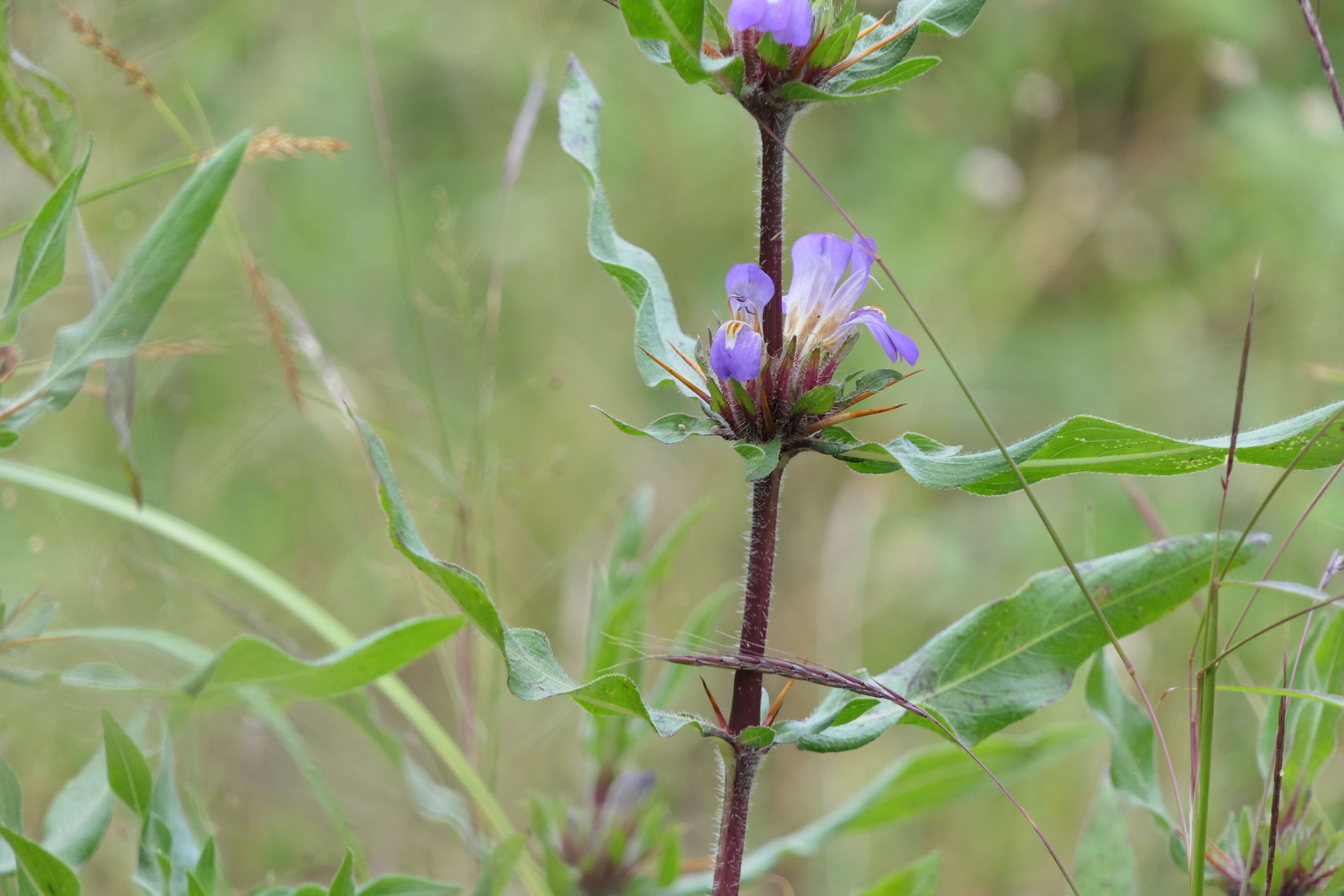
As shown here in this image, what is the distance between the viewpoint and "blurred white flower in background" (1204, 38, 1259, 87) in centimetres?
239

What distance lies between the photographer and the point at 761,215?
0.85 m

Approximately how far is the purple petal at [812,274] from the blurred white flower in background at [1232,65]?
1.96 m

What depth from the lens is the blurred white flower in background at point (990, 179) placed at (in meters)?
2.93

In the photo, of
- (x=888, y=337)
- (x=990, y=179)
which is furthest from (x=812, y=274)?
(x=990, y=179)

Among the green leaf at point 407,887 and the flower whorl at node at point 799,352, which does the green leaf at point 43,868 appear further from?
the flower whorl at node at point 799,352

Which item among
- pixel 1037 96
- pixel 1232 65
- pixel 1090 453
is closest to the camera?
pixel 1090 453

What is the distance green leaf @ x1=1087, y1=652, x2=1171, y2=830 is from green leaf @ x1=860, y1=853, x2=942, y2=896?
20 cm

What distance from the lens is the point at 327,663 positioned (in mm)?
935

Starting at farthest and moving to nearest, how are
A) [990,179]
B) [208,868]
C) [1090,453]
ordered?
[990,179] < [208,868] < [1090,453]

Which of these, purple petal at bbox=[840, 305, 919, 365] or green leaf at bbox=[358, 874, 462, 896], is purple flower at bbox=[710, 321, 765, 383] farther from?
green leaf at bbox=[358, 874, 462, 896]

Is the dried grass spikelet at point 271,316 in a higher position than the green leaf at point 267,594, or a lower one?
higher

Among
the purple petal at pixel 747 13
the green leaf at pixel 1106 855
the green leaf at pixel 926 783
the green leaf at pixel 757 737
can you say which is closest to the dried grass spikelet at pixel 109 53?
the purple petal at pixel 747 13

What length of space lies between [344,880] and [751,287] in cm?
59

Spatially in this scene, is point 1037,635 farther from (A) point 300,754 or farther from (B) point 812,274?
(A) point 300,754
